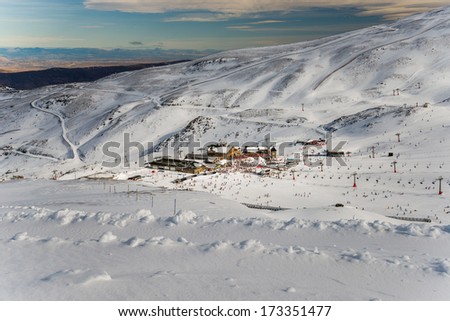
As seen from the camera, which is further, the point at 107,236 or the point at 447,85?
the point at 447,85

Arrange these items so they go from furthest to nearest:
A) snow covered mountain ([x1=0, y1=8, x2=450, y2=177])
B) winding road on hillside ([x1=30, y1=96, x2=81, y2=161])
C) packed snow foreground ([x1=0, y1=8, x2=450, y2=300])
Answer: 1. snow covered mountain ([x1=0, y1=8, x2=450, y2=177])
2. winding road on hillside ([x1=30, y1=96, x2=81, y2=161])
3. packed snow foreground ([x1=0, y1=8, x2=450, y2=300])

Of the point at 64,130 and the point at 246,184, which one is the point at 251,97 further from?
the point at 246,184

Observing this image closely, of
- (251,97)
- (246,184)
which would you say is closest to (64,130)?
(251,97)

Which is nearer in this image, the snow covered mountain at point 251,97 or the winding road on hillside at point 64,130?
the winding road on hillside at point 64,130

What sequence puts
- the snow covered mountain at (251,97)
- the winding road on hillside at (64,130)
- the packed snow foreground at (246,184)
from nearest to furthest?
1. the packed snow foreground at (246,184)
2. the winding road on hillside at (64,130)
3. the snow covered mountain at (251,97)

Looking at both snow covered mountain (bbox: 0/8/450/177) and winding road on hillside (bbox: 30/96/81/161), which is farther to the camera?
snow covered mountain (bbox: 0/8/450/177)

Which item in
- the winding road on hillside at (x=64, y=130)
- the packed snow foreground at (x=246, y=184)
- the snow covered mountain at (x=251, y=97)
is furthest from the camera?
the snow covered mountain at (x=251, y=97)

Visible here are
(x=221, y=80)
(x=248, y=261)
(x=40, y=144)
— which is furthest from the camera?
(x=221, y=80)

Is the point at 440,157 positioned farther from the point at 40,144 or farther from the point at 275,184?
the point at 40,144

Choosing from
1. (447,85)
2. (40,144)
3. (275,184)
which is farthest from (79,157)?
(447,85)
